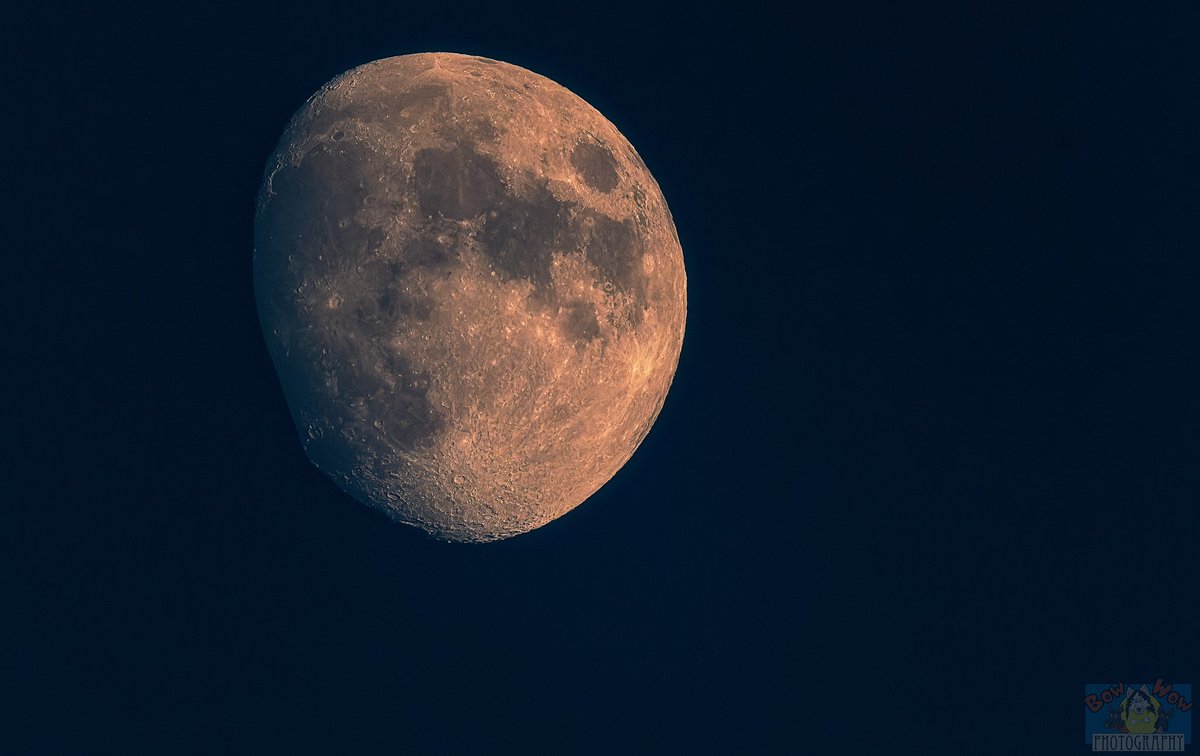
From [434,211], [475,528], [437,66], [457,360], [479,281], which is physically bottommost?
[475,528]

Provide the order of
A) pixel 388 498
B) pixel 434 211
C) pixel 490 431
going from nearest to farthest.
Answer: pixel 434 211
pixel 490 431
pixel 388 498

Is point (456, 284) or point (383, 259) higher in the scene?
point (383, 259)

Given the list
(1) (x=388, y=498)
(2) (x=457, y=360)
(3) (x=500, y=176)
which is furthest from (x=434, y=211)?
(1) (x=388, y=498)

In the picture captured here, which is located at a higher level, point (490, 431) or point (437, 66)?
point (437, 66)

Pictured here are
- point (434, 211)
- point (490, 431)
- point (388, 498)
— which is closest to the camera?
point (434, 211)

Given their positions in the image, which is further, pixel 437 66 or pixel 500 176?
pixel 437 66

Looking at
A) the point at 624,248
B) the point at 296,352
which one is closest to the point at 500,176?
the point at 624,248

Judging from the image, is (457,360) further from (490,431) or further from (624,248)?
(624,248)
